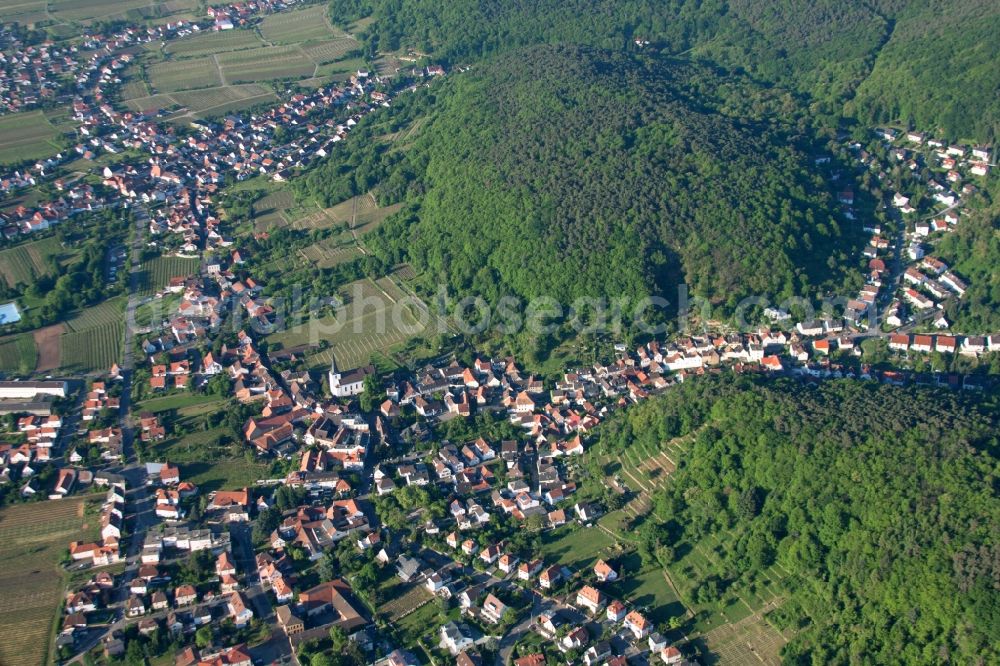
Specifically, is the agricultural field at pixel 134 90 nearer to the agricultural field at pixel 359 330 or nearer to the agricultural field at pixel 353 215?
the agricultural field at pixel 353 215

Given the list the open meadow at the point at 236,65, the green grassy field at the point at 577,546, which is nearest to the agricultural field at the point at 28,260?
the open meadow at the point at 236,65

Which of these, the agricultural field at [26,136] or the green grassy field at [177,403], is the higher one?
the agricultural field at [26,136]

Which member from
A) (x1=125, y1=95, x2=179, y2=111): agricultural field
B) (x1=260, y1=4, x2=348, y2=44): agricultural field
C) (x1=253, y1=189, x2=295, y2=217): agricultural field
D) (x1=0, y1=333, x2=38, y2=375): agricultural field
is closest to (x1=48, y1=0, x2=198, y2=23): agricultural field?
(x1=260, y1=4, x2=348, y2=44): agricultural field

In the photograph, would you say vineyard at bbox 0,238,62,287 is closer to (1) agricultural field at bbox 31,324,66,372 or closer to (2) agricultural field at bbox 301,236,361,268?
(1) agricultural field at bbox 31,324,66,372

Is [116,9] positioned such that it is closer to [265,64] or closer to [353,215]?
[265,64]

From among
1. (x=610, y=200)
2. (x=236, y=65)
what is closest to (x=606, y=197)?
(x=610, y=200)

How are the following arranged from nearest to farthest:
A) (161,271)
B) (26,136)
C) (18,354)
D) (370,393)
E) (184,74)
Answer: (370,393) < (18,354) < (161,271) < (26,136) < (184,74)
